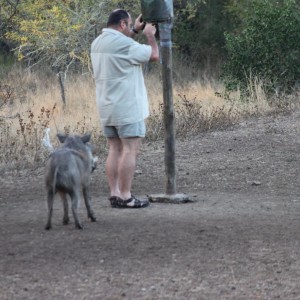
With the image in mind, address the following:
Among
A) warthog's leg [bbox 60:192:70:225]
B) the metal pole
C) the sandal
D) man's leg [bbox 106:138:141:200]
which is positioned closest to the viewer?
warthog's leg [bbox 60:192:70:225]

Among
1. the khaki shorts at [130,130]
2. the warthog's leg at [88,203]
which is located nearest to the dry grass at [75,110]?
the khaki shorts at [130,130]

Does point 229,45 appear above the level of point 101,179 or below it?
above

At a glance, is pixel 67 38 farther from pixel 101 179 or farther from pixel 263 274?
pixel 263 274

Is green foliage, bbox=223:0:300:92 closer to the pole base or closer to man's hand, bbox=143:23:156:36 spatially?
the pole base

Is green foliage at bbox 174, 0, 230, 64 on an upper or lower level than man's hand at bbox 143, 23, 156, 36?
lower

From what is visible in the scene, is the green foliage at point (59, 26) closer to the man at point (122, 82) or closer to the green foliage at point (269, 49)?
the green foliage at point (269, 49)

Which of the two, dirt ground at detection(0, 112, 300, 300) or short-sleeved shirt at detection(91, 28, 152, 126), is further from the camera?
short-sleeved shirt at detection(91, 28, 152, 126)

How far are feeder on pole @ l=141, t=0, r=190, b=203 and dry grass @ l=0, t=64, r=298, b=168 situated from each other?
3.23 metres

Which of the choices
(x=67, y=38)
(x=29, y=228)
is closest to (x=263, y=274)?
(x=29, y=228)

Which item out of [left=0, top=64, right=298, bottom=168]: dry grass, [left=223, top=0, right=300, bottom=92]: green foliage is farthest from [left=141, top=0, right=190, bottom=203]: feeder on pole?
[left=223, top=0, right=300, bottom=92]: green foliage

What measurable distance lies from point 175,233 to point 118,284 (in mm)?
1470

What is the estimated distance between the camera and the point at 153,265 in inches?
241

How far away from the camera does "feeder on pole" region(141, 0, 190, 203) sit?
26.9 feet

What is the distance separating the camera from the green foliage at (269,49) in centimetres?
1798
